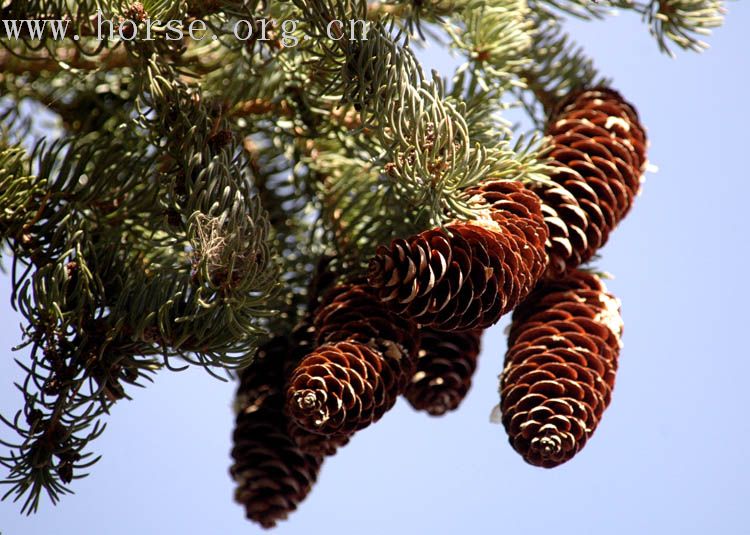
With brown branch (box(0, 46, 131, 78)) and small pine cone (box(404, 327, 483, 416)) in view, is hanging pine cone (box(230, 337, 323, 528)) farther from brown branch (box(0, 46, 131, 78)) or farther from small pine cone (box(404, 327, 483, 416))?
brown branch (box(0, 46, 131, 78))

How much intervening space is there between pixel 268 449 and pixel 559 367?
0.24 metres

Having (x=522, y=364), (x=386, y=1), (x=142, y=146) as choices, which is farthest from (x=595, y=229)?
(x=142, y=146)

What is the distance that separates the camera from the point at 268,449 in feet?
2.49

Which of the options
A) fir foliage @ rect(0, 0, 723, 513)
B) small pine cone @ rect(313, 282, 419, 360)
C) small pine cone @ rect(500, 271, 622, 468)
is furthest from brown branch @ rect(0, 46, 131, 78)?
small pine cone @ rect(500, 271, 622, 468)

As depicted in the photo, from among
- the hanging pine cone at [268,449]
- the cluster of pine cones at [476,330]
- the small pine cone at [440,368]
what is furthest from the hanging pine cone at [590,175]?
the hanging pine cone at [268,449]

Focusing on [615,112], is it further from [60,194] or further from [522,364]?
[60,194]

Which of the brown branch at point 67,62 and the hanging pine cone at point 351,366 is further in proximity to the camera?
the brown branch at point 67,62

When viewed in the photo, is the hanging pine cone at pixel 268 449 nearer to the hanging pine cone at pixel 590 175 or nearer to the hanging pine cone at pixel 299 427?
the hanging pine cone at pixel 299 427

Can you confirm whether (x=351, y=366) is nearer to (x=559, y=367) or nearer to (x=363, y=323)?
(x=363, y=323)

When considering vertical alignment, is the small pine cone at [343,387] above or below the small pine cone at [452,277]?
below

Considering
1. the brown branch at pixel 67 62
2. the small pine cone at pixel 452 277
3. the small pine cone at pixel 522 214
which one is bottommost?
the small pine cone at pixel 452 277

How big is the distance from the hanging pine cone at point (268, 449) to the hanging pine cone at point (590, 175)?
0.76ft

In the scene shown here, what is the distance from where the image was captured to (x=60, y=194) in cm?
67

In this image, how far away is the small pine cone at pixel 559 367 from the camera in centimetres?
64
